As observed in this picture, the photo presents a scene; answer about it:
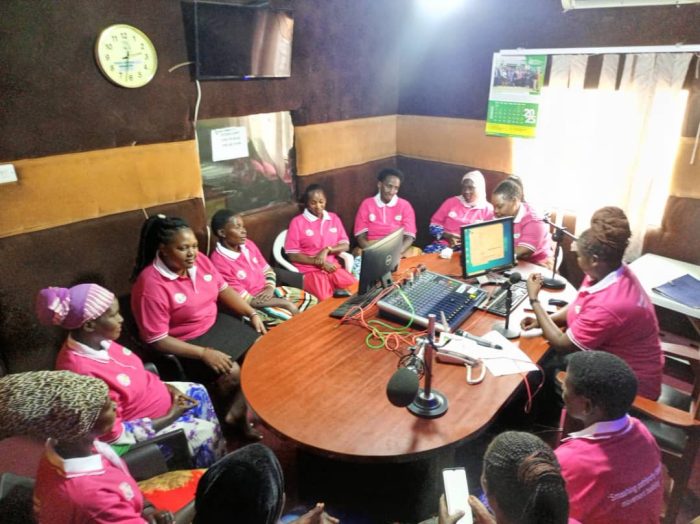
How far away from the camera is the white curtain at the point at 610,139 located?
128 inches

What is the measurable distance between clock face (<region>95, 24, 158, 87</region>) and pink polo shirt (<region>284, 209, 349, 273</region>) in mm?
1361

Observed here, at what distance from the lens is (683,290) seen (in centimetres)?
284

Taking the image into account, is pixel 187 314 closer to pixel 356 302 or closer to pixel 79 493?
pixel 356 302

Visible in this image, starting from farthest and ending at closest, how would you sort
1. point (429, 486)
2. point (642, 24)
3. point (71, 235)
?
point (642, 24) → point (71, 235) → point (429, 486)

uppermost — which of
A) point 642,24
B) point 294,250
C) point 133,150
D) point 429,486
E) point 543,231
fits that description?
point 642,24

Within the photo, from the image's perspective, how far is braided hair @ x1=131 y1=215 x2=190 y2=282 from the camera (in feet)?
8.10

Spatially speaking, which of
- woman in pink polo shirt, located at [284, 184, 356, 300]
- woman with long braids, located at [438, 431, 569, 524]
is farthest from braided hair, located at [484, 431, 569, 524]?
woman in pink polo shirt, located at [284, 184, 356, 300]

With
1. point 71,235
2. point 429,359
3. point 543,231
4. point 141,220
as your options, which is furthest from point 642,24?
point 71,235

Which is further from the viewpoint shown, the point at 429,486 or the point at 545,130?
the point at 545,130

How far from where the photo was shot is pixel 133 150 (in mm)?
2881

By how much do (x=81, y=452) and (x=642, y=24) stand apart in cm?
389

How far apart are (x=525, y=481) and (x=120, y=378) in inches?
60.1

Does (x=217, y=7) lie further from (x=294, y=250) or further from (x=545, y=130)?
(x=545, y=130)

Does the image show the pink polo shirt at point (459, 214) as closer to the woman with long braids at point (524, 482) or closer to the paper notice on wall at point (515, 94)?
the paper notice on wall at point (515, 94)
